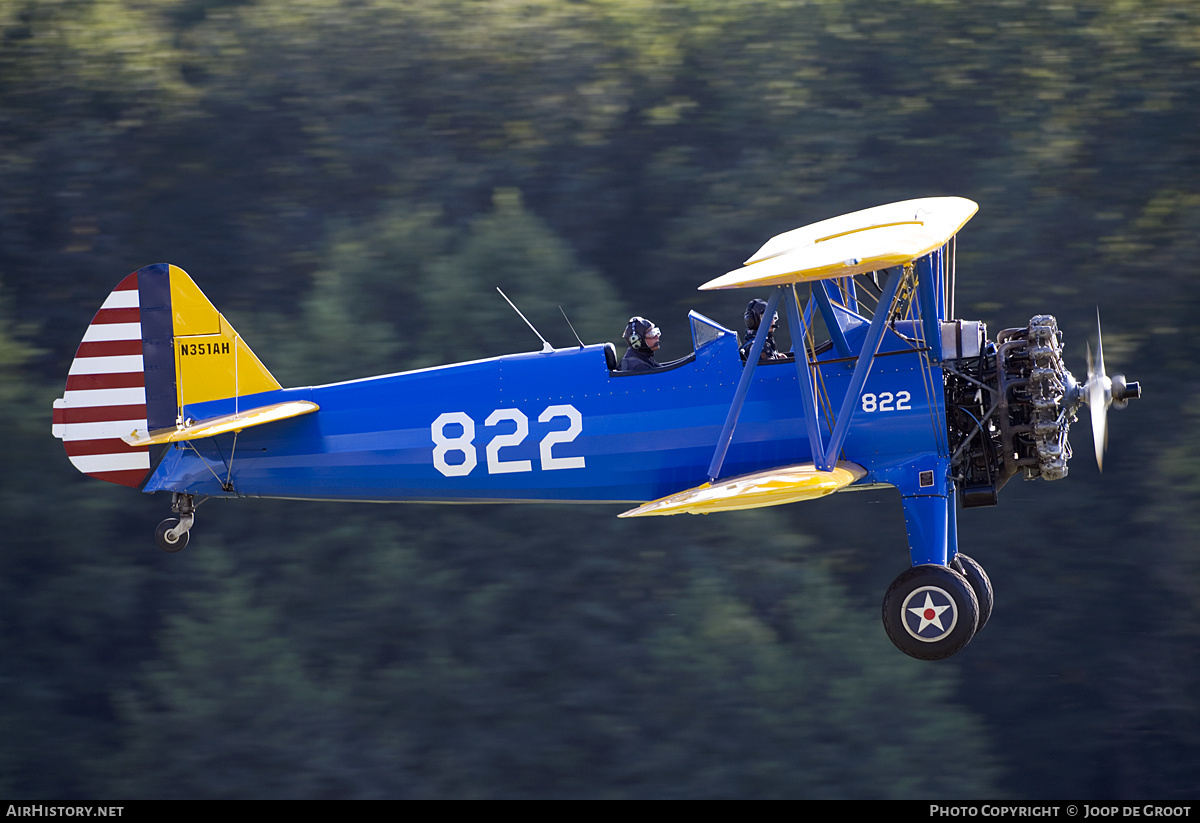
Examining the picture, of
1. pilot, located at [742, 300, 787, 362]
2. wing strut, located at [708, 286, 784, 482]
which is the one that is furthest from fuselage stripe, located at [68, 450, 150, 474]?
pilot, located at [742, 300, 787, 362]

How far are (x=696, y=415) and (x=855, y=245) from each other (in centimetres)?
157

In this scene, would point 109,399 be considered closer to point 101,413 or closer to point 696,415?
point 101,413

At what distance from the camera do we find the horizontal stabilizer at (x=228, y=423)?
912cm

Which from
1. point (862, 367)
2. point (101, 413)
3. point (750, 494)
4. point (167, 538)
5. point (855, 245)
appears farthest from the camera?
point (101, 413)

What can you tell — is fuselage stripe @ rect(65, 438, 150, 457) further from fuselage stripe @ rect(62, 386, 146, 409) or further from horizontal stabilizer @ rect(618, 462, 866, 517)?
horizontal stabilizer @ rect(618, 462, 866, 517)

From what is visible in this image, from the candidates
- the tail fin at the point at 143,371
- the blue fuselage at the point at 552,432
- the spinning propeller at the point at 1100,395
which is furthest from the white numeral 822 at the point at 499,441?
the spinning propeller at the point at 1100,395

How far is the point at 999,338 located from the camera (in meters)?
8.70

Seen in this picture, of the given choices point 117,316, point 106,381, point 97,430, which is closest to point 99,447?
point 97,430

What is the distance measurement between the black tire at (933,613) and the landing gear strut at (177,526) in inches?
196

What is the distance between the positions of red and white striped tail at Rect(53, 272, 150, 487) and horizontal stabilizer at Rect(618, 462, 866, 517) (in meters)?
4.21

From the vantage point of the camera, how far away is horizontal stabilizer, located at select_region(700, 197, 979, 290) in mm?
7730

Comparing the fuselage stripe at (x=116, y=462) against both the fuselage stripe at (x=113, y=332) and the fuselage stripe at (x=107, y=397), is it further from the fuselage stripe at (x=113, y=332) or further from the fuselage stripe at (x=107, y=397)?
the fuselage stripe at (x=113, y=332)

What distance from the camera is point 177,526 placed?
9859 mm

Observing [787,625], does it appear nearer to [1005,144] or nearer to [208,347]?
[1005,144]
